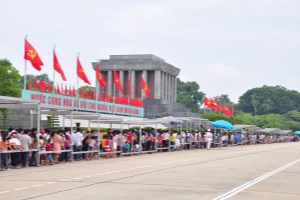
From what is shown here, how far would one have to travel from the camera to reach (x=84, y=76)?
53500mm

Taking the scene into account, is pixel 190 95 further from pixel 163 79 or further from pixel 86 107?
pixel 86 107

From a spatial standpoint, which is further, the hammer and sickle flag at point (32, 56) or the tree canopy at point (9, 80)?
the tree canopy at point (9, 80)

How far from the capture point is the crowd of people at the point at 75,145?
2417 centimetres

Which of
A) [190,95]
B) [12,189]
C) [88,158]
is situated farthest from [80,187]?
[190,95]

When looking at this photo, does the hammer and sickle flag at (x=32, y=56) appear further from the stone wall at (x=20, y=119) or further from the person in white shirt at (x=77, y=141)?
the person in white shirt at (x=77, y=141)

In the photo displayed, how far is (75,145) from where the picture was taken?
29.1 metres

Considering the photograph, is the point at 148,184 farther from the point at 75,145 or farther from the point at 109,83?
the point at 109,83

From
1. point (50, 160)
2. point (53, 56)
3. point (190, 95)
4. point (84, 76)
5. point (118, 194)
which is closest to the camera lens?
point (118, 194)

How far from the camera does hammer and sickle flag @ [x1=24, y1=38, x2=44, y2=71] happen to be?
4262 centimetres

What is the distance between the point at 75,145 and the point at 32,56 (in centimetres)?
1566

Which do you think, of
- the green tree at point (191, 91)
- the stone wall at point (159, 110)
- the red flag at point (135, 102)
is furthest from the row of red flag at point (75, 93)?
the green tree at point (191, 91)

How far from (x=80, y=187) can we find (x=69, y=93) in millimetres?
46473

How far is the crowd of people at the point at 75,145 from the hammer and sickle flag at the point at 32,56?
9742mm

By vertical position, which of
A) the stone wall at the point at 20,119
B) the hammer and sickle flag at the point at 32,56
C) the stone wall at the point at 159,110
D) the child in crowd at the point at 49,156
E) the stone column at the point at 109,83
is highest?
the stone column at the point at 109,83
